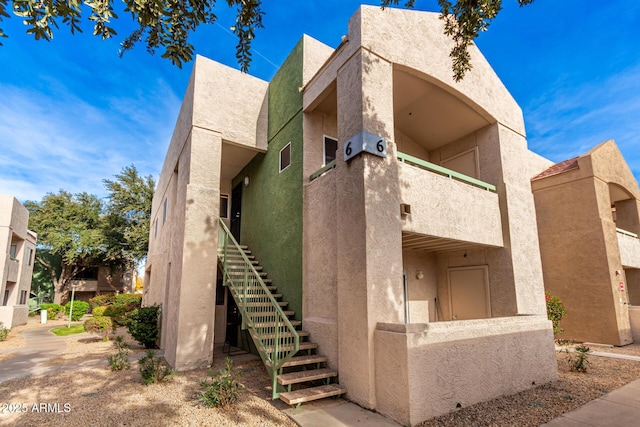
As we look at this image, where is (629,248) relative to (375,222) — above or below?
above

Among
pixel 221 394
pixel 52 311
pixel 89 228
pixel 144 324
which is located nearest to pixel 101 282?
pixel 89 228

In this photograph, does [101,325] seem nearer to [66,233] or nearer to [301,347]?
[301,347]

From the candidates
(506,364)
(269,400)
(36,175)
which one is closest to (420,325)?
(506,364)

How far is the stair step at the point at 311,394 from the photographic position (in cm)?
505

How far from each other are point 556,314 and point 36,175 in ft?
119

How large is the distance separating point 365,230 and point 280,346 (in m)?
2.79

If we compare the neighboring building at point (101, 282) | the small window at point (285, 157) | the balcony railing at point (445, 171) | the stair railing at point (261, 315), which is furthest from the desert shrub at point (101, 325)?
the neighboring building at point (101, 282)

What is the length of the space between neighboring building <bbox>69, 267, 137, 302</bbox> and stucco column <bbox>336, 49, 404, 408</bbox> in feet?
106

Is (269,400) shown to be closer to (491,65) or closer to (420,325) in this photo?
(420,325)

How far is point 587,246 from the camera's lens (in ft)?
37.5

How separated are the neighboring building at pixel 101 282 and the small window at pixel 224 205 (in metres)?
24.4

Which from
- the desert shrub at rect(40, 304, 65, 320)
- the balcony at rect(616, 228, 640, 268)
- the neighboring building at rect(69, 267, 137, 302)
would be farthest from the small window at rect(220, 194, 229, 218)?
the neighboring building at rect(69, 267, 137, 302)

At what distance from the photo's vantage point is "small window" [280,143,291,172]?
893 centimetres

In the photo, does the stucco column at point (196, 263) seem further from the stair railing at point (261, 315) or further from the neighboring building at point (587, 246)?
the neighboring building at point (587, 246)
